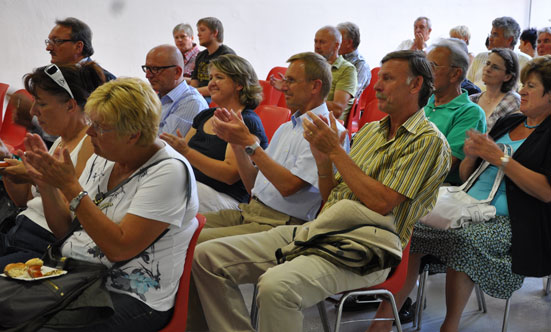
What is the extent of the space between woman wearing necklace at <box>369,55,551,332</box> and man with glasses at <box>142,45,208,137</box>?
5.09 feet

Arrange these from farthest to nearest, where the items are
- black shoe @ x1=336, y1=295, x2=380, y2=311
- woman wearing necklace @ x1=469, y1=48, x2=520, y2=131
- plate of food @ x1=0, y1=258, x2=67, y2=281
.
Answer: woman wearing necklace @ x1=469, y1=48, x2=520, y2=131, black shoe @ x1=336, y1=295, x2=380, y2=311, plate of food @ x1=0, y1=258, x2=67, y2=281

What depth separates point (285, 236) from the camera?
2221 millimetres

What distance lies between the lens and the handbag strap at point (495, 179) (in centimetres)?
248

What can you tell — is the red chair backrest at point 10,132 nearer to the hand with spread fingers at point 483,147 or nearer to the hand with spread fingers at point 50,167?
the hand with spread fingers at point 50,167

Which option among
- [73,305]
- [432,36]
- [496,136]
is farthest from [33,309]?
[432,36]

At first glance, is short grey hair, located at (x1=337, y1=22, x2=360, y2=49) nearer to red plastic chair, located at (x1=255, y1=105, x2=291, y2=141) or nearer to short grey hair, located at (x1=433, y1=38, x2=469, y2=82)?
red plastic chair, located at (x1=255, y1=105, x2=291, y2=141)

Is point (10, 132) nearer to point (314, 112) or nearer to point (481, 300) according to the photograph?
point (314, 112)

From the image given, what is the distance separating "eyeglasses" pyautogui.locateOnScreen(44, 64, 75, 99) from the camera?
2.18 metres

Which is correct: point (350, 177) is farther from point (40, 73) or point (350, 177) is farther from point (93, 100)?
point (40, 73)

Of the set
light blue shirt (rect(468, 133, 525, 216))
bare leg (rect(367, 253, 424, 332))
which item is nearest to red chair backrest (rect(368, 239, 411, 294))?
bare leg (rect(367, 253, 424, 332))

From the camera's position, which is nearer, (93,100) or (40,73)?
(93,100)

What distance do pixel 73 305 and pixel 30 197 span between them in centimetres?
115

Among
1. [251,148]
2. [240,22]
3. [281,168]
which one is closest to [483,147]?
[281,168]

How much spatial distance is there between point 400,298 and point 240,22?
5470mm
